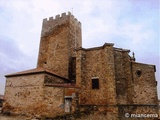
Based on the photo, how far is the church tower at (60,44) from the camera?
18750mm

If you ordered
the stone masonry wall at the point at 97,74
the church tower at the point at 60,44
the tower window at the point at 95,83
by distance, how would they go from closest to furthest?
the stone masonry wall at the point at 97,74 → the tower window at the point at 95,83 → the church tower at the point at 60,44

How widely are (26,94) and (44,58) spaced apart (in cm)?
723

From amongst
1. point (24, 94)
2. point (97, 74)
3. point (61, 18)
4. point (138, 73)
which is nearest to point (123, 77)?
point (138, 73)

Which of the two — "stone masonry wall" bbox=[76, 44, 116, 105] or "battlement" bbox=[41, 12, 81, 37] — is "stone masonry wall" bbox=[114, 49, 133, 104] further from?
"battlement" bbox=[41, 12, 81, 37]

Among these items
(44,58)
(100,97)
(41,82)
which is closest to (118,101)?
(100,97)

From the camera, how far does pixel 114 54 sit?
15.6 m

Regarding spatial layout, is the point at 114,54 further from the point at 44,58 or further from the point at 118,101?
the point at 44,58

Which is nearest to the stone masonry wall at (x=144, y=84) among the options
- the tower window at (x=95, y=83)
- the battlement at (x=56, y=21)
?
the tower window at (x=95, y=83)

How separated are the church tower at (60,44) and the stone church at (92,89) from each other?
5.75 ft

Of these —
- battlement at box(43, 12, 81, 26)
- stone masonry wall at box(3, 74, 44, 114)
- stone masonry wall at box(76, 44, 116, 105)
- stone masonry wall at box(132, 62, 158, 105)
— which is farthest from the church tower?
stone masonry wall at box(132, 62, 158, 105)

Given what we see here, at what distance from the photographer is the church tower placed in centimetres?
1875

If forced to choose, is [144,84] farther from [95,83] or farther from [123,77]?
[95,83]

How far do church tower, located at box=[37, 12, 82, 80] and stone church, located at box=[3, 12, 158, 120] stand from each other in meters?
1.75

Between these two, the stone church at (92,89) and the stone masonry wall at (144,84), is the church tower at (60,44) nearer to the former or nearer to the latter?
→ the stone church at (92,89)
